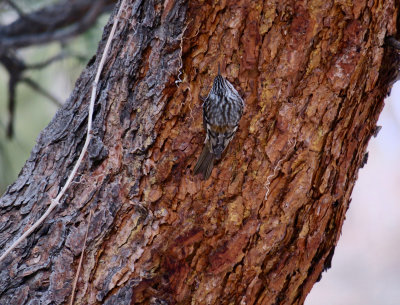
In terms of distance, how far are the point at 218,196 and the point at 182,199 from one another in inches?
3.6

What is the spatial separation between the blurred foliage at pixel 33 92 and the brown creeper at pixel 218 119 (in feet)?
4.92

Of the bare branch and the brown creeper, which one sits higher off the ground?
the bare branch

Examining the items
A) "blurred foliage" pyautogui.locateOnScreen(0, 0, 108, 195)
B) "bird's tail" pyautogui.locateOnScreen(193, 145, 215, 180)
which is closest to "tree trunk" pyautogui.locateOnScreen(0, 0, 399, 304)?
"bird's tail" pyautogui.locateOnScreen(193, 145, 215, 180)

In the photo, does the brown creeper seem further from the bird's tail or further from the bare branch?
the bare branch

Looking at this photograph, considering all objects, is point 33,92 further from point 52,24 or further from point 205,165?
point 205,165

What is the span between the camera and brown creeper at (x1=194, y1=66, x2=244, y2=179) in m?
→ 1.49

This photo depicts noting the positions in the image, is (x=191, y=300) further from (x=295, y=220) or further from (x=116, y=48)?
(x=116, y=48)

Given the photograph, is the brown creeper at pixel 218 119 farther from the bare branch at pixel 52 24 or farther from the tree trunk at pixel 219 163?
the bare branch at pixel 52 24

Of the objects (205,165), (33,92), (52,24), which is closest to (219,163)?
(205,165)

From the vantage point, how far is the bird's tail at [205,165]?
1.49 meters

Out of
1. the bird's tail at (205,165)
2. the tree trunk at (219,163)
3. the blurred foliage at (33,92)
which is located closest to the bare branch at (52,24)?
the blurred foliage at (33,92)

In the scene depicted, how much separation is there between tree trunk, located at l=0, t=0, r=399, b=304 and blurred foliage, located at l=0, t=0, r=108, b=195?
149 centimetres

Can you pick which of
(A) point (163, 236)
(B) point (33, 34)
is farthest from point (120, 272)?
(B) point (33, 34)

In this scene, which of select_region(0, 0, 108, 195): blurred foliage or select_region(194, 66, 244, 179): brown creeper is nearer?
select_region(194, 66, 244, 179): brown creeper
